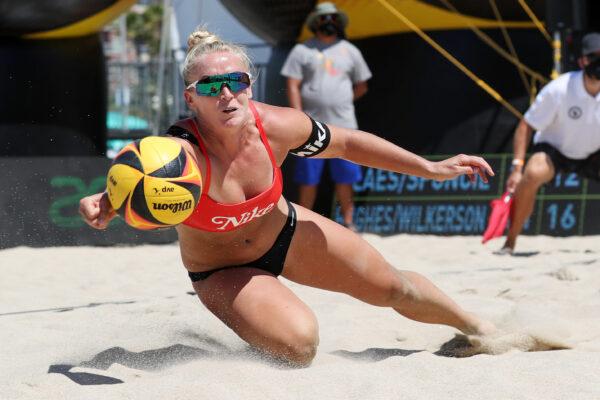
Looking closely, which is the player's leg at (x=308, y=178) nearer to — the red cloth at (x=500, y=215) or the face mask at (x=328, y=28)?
the face mask at (x=328, y=28)

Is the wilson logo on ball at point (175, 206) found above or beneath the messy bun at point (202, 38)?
beneath

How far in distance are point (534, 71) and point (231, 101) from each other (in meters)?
4.89

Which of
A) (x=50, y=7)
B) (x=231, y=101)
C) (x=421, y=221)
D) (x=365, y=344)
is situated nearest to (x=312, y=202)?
(x=421, y=221)

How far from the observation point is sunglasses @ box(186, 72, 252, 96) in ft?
10.1

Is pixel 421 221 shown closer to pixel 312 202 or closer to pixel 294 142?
pixel 312 202

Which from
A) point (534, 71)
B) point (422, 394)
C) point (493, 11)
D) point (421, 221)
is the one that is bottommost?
point (421, 221)

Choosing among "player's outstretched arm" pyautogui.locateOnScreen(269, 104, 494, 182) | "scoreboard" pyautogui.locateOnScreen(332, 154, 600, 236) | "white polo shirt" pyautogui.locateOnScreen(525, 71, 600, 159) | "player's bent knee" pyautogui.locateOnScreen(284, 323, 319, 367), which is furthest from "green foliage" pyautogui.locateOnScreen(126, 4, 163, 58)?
"player's bent knee" pyautogui.locateOnScreen(284, 323, 319, 367)

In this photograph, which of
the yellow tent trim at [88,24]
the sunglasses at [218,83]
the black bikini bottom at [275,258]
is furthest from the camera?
the yellow tent trim at [88,24]

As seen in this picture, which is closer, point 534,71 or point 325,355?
point 325,355

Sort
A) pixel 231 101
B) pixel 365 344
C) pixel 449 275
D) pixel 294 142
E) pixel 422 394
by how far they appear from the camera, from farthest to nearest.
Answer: pixel 449 275, pixel 365 344, pixel 294 142, pixel 231 101, pixel 422 394

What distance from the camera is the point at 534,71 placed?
741 centimetres

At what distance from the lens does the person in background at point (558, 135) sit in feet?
20.1

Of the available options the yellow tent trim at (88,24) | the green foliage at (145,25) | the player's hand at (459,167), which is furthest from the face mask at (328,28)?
the green foliage at (145,25)

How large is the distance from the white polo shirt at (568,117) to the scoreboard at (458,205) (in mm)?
1157
